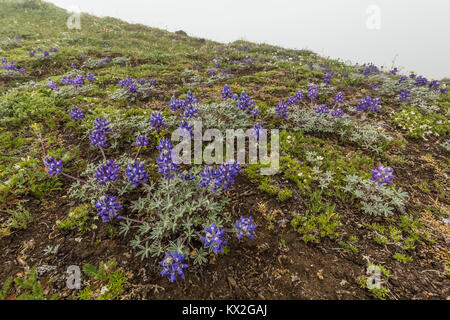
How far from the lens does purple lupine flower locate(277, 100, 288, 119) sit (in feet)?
20.8

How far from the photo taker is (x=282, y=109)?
6418 millimetres

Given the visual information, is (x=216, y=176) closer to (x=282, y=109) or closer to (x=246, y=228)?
(x=246, y=228)

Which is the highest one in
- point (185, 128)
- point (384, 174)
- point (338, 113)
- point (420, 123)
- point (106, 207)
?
point (338, 113)

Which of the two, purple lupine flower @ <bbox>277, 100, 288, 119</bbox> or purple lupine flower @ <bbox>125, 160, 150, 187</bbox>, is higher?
purple lupine flower @ <bbox>277, 100, 288, 119</bbox>

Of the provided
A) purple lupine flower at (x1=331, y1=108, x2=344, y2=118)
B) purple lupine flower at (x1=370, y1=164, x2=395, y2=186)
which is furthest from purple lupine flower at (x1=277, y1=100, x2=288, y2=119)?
purple lupine flower at (x1=370, y1=164, x2=395, y2=186)

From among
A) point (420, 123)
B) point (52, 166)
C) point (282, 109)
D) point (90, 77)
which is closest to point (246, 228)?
point (52, 166)

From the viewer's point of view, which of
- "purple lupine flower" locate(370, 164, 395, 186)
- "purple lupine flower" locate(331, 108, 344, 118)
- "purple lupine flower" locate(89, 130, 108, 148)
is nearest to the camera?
"purple lupine flower" locate(370, 164, 395, 186)

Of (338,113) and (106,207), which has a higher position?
(338,113)

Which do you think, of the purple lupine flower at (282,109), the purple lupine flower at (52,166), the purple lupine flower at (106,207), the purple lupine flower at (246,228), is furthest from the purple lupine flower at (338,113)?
the purple lupine flower at (52,166)

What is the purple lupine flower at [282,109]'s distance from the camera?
6350 millimetres

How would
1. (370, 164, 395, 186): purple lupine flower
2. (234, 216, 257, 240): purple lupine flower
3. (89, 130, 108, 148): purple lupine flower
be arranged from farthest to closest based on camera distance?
(89, 130, 108, 148): purple lupine flower < (370, 164, 395, 186): purple lupine flower < (234, 216, 257, 240): purple lupine flower

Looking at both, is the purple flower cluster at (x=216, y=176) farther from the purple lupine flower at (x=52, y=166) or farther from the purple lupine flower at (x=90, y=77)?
the purple lupine flower at (x=90, y=77)

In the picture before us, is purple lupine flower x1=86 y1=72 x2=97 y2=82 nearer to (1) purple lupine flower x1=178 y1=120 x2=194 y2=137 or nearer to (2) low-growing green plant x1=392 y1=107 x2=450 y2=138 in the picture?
(1) purple lupine flower x1=178 y1=120 x2=194 y2=137
